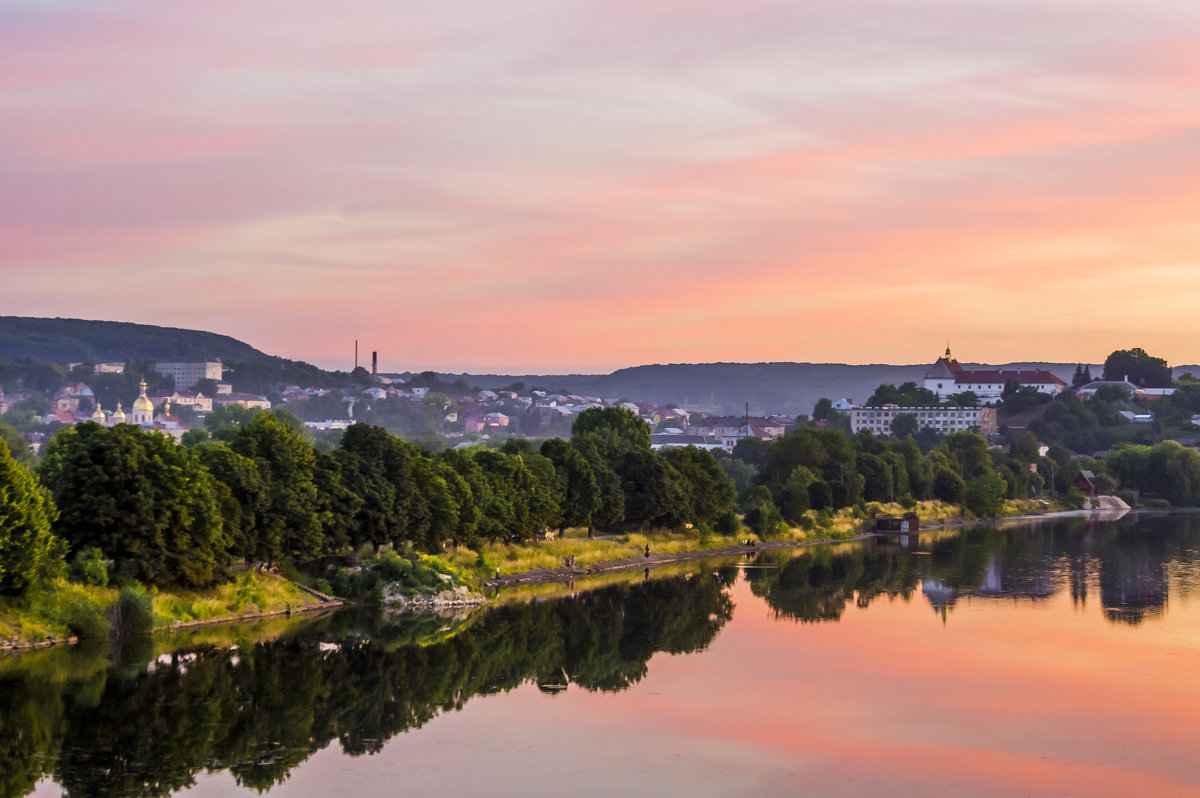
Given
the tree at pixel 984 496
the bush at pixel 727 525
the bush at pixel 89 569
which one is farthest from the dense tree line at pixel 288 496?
the tree at pixel 984 496

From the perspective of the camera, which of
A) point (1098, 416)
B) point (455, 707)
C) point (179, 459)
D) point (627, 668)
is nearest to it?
point (455, 707)

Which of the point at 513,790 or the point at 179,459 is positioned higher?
the point at 179,459

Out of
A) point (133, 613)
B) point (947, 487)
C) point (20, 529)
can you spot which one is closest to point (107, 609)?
point (133, 613)

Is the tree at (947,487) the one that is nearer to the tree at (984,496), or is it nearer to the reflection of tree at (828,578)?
the tree at (984,496)

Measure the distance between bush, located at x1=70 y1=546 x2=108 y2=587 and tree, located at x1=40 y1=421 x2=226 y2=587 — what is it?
715 mm

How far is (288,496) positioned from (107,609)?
9089 millimetres

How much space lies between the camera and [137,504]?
3991cm

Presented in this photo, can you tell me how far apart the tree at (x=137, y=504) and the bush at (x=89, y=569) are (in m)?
0.71

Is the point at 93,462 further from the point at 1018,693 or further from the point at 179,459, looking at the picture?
the point at 1018,693

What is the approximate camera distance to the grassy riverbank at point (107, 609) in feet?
120

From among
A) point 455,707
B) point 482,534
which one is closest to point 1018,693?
point 455,707

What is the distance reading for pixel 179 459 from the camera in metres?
42.4

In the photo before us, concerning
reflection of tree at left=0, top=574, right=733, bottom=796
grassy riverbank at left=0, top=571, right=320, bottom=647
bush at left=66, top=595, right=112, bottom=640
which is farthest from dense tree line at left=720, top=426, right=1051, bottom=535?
bush at left=66, top=595, right=112, bottom=640

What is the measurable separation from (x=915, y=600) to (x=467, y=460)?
19.7m
